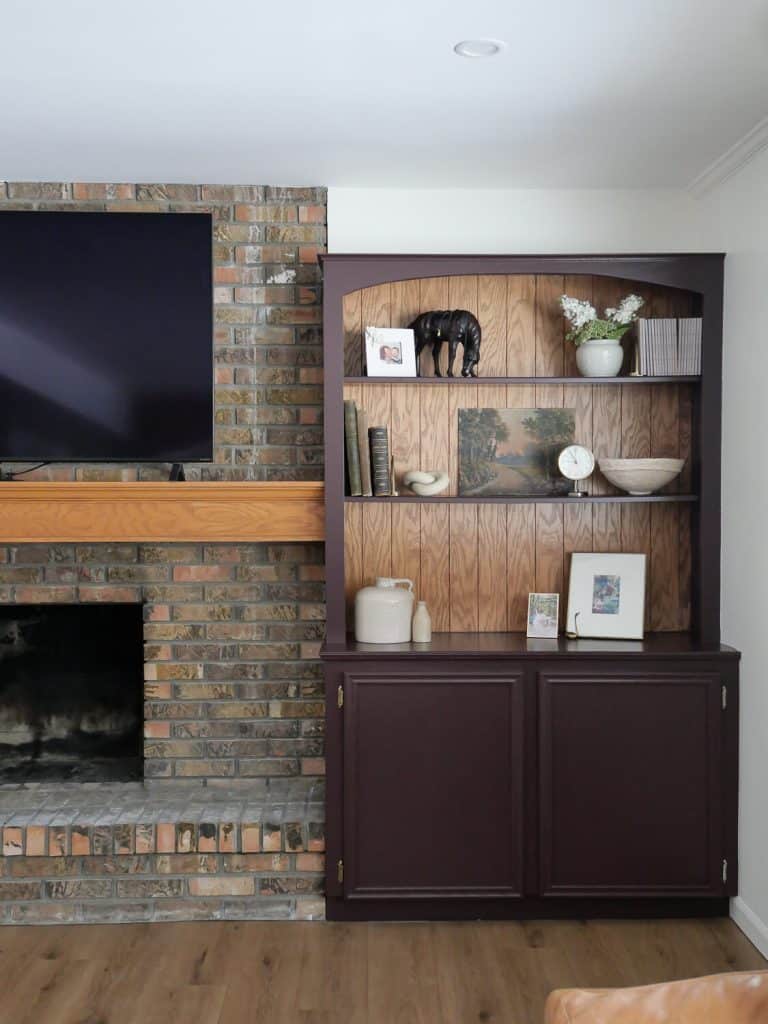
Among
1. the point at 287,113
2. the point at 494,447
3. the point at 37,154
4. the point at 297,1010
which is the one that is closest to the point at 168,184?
the point at 37,154

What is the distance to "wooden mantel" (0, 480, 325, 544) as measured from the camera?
3.42m

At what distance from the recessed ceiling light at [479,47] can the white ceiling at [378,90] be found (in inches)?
1.1

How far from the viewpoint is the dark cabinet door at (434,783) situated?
10.8 feet

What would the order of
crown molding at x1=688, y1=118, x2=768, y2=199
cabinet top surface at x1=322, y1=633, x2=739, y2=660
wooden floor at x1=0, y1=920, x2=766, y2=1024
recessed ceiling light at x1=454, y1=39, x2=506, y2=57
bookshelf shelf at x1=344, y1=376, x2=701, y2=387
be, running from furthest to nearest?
bookshelf shelf at x1=344, y1=376, x2=701, y2=387, cabinet top surface at x1=322, y1=633, x2=739, y2=660, crown molding at x1=688, y1=118, x2=768, y2=199, wooden floor at x1=0, y1=920, x2=766, y2=1024, recessed ceiling light at x1=454, y1=39, x2=506, y2=57

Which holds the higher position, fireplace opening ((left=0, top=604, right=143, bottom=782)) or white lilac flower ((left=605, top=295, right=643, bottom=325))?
white lilac flower ((left=605, top=295, right=643, bottom=325))

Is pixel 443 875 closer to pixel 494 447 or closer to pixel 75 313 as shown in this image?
pixel 494 447

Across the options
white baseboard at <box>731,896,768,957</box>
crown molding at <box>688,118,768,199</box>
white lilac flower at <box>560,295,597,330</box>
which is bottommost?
white baseboard at <box>731,896,768,957</box>

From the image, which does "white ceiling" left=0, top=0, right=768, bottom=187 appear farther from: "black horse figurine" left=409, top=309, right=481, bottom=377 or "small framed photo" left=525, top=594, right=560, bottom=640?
"small framed photo" left=525, top=594, right=560, bottom=640

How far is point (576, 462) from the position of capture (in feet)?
11.6

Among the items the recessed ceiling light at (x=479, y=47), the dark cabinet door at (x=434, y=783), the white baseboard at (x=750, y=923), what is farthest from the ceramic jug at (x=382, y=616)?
the recessed ceiling light at (x=479, y=47)

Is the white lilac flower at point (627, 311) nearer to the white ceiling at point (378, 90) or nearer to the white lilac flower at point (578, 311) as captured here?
the white lilac flower at point (578, 311)

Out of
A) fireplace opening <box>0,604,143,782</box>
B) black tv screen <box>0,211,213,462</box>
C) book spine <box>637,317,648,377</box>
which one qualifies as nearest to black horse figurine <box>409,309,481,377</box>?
book spine <box>637,317,648,377</box>

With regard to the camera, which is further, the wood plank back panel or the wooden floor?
the wood plank back panel

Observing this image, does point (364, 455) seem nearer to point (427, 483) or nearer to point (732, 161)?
point (427, 483)
